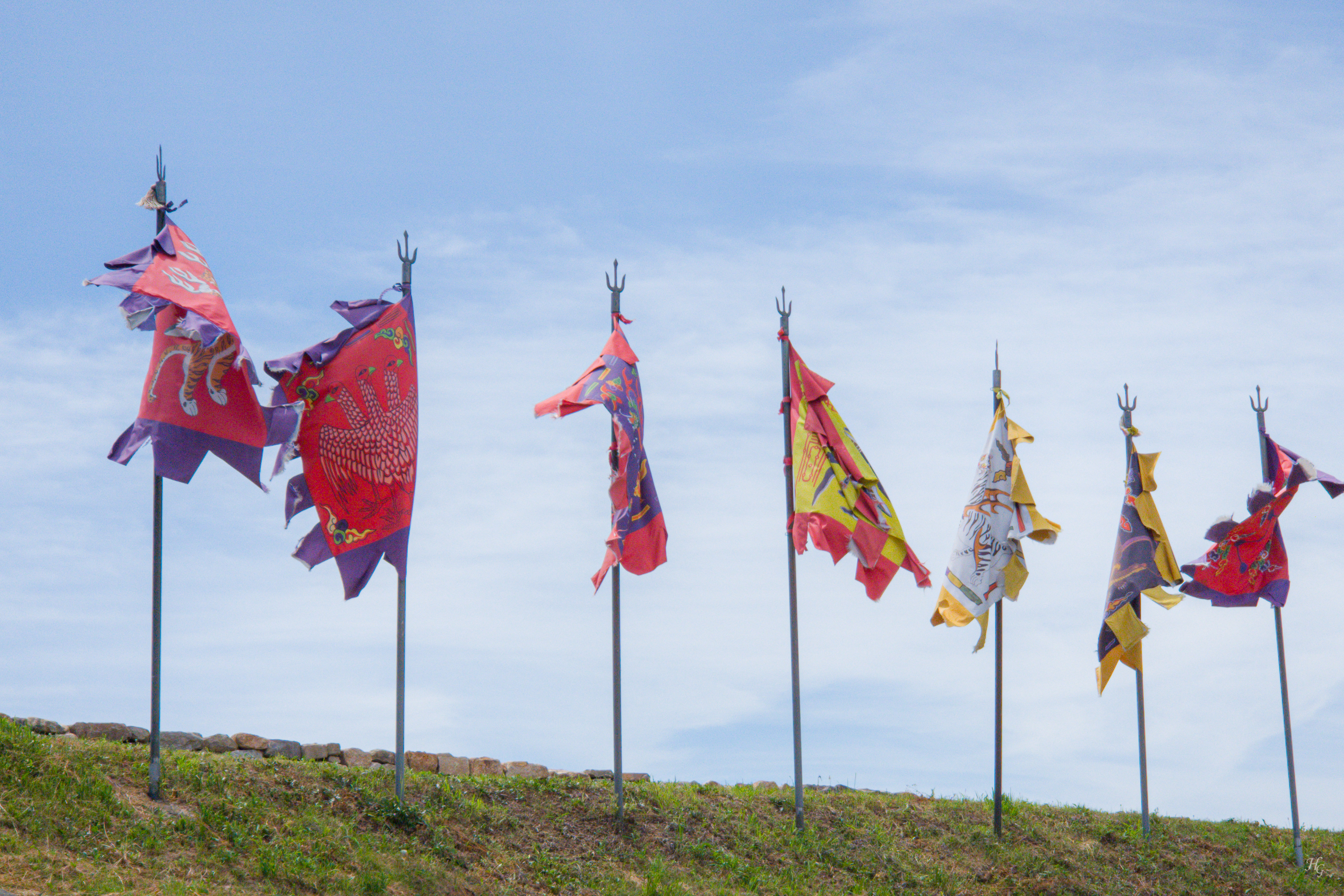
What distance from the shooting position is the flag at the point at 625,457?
1770 cm

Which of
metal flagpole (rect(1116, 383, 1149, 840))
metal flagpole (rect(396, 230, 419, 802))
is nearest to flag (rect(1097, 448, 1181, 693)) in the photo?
metal flagpole (rect(1116, 383, 1149, 840))

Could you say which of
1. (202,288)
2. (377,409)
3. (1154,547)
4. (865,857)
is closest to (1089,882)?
(865,857)

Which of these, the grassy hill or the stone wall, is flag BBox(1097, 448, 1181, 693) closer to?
the grassy hill

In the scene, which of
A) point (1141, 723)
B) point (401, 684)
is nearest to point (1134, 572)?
point (1141, 723)

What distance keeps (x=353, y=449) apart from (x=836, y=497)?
7274mm

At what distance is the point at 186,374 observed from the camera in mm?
14688

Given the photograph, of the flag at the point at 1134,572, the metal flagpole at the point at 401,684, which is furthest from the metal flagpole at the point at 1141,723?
the metal flagpole at the point at 401,684

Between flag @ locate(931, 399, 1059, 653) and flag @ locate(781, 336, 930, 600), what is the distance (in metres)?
0.74

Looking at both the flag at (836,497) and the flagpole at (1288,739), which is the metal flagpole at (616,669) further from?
the flagpole at (1288,739)

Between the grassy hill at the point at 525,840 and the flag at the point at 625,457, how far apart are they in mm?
3233

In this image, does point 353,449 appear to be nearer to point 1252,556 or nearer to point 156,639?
point 156,639

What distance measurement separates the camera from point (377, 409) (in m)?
16.2

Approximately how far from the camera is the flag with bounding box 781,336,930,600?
760 inches
